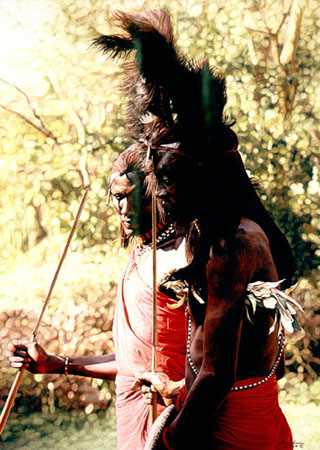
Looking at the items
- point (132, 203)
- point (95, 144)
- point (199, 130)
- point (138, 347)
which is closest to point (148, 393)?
point (138, 347)

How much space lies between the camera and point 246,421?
279cm

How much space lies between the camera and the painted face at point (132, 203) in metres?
3.68

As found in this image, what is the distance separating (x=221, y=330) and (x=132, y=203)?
1214 mm

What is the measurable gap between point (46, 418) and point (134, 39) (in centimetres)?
341

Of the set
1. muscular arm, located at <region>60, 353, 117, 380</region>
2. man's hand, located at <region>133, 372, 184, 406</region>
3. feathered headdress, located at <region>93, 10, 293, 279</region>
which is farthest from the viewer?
muscular arm, located at <region>60, 353, 117, 380</region>

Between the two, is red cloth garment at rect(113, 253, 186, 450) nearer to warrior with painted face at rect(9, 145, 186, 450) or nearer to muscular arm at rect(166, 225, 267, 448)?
warrior with painted face at rect(9, 145, 186, 450)

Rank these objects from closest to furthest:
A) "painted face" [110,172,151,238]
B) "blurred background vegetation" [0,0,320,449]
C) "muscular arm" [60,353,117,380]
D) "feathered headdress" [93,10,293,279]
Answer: "feathered headdress" [93,10,293,279], "painted face" [110,172,151,238], "muscular arm" [60,353,117,380], "blurred background vegetation" [0,0,320,449]

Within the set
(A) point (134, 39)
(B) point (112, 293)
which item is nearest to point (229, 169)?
(A) point (134, 39)

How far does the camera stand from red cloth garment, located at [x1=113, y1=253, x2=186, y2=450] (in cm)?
356

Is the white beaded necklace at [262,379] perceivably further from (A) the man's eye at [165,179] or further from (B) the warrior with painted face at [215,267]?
(A) the man's eye at [165,179]

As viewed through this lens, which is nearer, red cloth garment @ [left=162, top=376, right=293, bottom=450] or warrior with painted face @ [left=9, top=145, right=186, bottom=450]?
red cloth garment @ [left=162, top=376, right=293, bottom=450]

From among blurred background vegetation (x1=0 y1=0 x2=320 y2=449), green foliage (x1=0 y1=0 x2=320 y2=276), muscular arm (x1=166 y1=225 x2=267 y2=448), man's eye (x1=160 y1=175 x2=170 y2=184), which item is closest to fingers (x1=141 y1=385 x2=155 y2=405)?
muscular arm (x1=166 y1=225 x2=267 y2=448)

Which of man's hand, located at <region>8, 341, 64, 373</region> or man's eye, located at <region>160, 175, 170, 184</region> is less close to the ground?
man's eye, located at <region>160, 175, 170, 184</region>

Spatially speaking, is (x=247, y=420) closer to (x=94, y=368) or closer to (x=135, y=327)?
(x=135, y=327)
